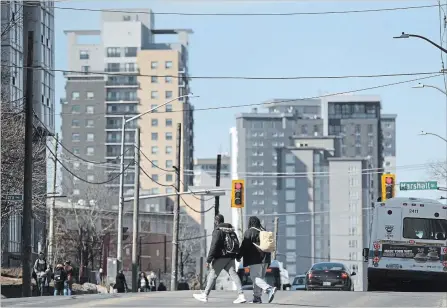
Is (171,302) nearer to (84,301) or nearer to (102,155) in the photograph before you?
(84,301)

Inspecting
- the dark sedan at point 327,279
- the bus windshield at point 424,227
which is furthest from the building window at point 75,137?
the bus windshield at point 424,227

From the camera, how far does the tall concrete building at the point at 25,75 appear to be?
51.8 meters

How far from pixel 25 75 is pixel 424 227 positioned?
103ft

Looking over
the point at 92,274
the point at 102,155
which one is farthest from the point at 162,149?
the point at 92,274

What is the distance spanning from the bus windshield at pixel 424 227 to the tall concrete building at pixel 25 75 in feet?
53.6

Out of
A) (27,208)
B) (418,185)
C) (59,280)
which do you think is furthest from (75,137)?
(27,208)

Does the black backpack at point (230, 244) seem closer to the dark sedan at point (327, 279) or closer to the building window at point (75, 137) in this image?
the dark sedan at point (327, 279)

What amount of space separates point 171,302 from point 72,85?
16753cm

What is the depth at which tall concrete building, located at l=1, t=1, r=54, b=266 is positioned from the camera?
51750 millimetres

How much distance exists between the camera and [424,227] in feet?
118

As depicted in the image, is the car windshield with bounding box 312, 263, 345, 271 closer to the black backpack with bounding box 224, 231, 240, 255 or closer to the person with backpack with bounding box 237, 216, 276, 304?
the person with backpack with bounding box 237, 216, 276, 304

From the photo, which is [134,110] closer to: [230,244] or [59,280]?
[59,280]

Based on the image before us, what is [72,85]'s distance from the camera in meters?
190

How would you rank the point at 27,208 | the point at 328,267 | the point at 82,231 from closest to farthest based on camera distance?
1. the point at 27,208
2. the point at 328,267
3. the point at 82,231
